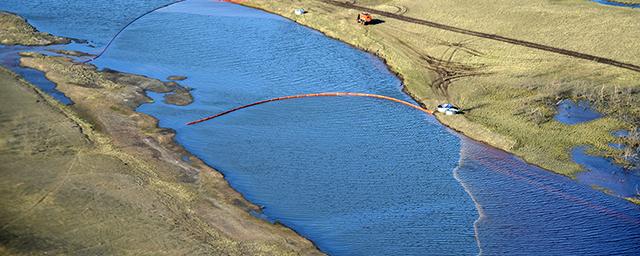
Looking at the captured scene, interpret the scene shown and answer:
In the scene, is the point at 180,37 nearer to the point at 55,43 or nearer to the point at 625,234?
the point at 55,43

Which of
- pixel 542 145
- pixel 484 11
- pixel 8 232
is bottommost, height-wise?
pixel 8 232

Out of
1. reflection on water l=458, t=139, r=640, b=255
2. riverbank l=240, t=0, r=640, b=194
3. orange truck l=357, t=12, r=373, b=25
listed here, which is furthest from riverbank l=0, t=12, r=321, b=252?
orange truck l=357, t=12, r=373, b=25

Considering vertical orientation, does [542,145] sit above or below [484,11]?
below

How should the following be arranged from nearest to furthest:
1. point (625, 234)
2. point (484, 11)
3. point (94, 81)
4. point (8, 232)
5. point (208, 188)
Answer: point (8, 232) < point (625, 234) < point (208, 188) < point (94, 81) < point (484, 11)

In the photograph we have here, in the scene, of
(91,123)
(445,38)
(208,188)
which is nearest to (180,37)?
(91,123)

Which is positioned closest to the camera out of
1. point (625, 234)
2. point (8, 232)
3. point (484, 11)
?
point (8, 232)

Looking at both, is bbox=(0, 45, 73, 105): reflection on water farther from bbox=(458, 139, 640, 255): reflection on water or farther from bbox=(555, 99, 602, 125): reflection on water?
bbox=(555, 99, 602, 125): reflection on water
